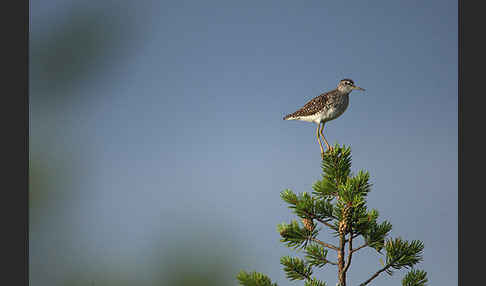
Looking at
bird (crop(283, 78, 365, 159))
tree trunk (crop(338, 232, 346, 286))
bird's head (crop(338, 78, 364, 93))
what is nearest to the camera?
tree trunk (crop(338, 232, 346, 286))

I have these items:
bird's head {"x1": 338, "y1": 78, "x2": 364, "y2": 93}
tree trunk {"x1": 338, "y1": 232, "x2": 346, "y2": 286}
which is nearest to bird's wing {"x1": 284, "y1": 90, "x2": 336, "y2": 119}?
bird's head {"x1": 338, "y1": 78, "x2": 364, "y2": 93}

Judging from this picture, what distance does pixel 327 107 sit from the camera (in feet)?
9.39

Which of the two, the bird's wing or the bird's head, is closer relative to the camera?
the bird's wing

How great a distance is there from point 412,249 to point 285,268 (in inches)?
A: 22.0

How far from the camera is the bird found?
2850 mm

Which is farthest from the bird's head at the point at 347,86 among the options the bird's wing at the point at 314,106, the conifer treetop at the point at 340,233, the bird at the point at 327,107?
the conifer treetop at the point at 340,233

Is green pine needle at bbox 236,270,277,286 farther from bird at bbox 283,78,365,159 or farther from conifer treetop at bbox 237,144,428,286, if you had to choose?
bird at bbox 283,78,365,159

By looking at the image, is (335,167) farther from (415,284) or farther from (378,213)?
(415,284)

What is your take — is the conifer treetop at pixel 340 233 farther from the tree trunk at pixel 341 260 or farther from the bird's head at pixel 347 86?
the bird's head at pixel 347 86

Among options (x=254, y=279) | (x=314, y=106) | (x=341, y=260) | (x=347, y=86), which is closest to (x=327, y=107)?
(x=314, y=106)

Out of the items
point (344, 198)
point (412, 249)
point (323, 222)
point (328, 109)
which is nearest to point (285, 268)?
point (323, 222)

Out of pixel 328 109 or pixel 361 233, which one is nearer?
pixel 361 233

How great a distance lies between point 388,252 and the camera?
1.90 metres

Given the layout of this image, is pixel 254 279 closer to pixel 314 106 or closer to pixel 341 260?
pixel 341 260
